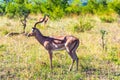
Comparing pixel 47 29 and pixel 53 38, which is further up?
pixel 53 38

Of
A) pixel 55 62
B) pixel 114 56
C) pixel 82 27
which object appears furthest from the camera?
pixel 82 27

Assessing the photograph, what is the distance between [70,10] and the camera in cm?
3042

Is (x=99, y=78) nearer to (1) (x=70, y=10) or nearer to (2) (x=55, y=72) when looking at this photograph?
(2) (x=55, y=72)

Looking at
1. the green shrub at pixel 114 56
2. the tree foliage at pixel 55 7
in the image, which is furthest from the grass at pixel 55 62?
the tree foliage at pixel 55 7

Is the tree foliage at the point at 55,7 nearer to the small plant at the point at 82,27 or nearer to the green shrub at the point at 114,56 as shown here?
the small plant at the point at 82,27

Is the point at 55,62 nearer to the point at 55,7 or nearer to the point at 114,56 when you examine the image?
the point at 114,56

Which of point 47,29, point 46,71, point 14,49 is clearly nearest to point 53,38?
point 46,71

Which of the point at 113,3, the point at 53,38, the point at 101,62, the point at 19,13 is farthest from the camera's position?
the point at 113,3

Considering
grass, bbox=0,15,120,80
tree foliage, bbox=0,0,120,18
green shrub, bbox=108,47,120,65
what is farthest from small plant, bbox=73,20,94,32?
green shrub, bbox=108,47,120,65

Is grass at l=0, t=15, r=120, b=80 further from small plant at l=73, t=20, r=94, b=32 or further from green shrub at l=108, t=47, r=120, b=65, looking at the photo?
small plant at l=73, t=20, r=94, b=32

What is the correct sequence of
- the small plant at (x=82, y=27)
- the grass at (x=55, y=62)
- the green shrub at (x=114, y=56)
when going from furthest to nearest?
the small plant at (x=82, y=27)
the green shrub at (x=114, y=56)
the grass at (x=55, y=62)

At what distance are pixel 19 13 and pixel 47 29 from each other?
1713 mm

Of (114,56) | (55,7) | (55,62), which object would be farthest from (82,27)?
(55,62)

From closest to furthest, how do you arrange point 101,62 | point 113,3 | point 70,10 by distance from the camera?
point 101,62, point 113,3, point 70,10
